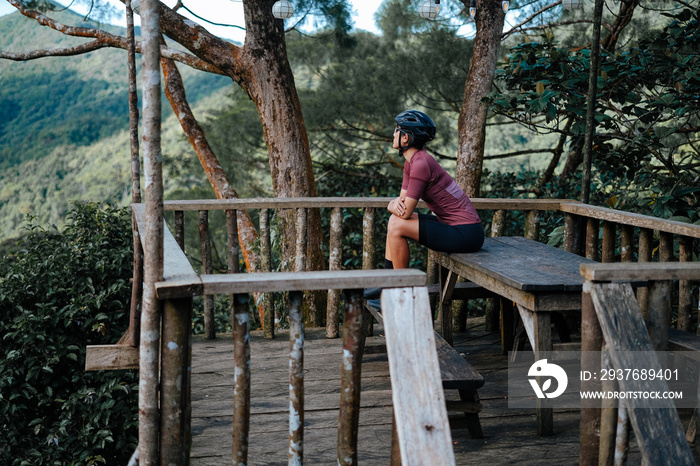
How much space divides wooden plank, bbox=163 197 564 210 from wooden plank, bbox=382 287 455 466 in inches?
85.2

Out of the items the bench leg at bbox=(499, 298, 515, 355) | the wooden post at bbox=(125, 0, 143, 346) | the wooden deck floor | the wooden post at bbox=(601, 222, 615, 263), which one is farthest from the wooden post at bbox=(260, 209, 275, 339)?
the wooden post at bbox=(601, 222, 615, 263)

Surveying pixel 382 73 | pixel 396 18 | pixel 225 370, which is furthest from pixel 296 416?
pixel 396 18

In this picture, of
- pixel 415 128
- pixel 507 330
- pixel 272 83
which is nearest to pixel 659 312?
pixel 415 128

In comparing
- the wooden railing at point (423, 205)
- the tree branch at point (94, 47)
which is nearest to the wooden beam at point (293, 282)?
the wooden railing at point (423, 205)

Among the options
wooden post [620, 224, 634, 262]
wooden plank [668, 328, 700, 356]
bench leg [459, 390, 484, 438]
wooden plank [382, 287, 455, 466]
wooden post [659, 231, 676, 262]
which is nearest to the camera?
wooden plank [382, 287, 455, 466]

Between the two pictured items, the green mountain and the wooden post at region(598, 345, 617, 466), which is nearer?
the wooden post at region(598, 345, 617, 466)

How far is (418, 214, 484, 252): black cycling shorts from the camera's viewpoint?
3.31 meters

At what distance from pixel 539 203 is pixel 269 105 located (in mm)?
3046

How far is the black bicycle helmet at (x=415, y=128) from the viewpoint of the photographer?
3.27 meters

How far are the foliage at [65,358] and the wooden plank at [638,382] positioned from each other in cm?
292

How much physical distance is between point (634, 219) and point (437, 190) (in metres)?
1.00

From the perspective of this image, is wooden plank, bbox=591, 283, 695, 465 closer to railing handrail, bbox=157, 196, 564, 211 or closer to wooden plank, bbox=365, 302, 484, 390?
wooden plank, bbox=365, 302, 484, 390

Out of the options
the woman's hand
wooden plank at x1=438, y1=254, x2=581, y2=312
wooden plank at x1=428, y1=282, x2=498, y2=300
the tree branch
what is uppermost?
the tree branch

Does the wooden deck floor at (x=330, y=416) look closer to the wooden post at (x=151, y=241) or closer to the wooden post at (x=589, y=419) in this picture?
the wooden post at (x=589, y=419)
